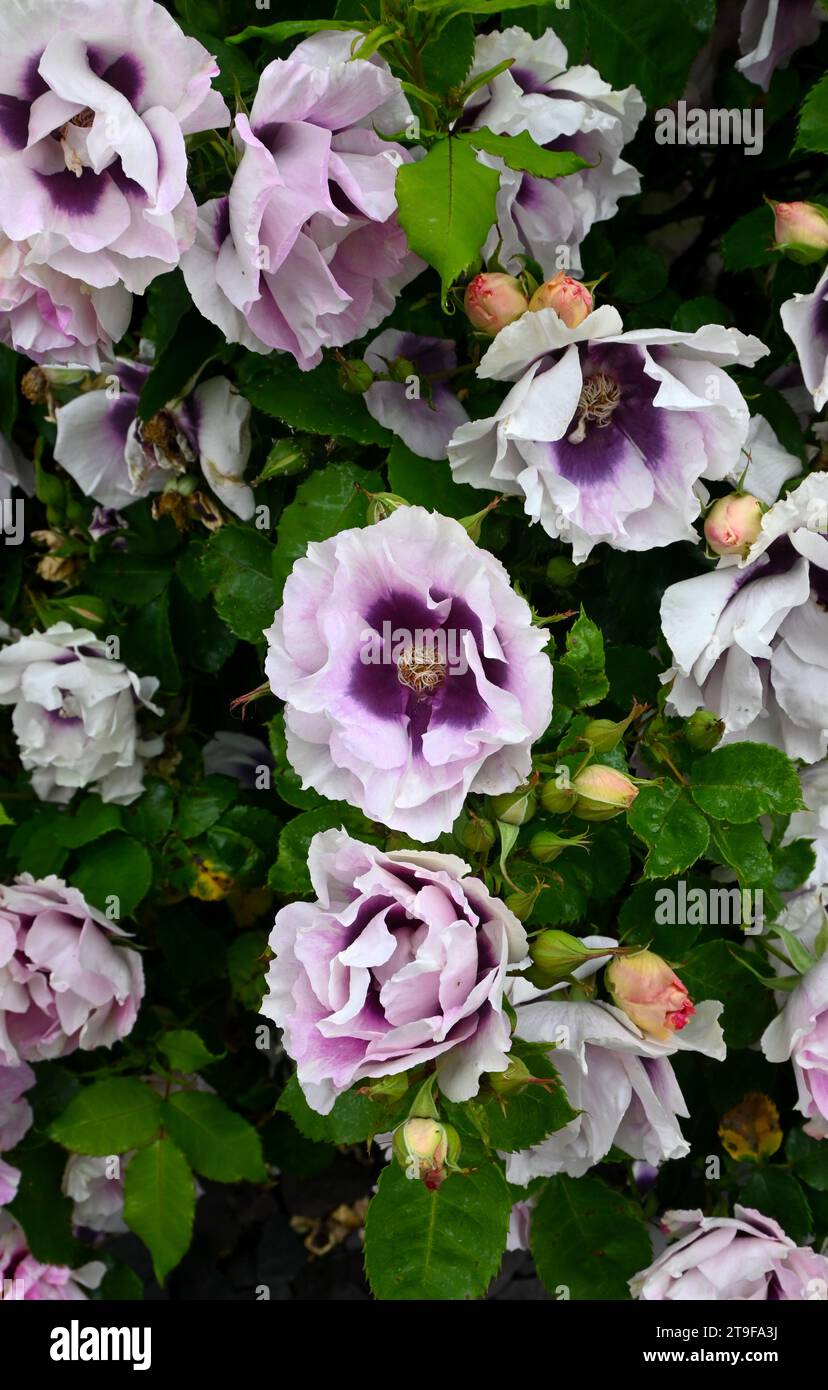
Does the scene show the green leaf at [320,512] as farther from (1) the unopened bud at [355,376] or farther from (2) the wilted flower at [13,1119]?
(2) the wilted flower at [13,1119]

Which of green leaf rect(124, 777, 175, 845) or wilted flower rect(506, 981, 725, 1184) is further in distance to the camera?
green leaf rect(124, 777, 175, 845)

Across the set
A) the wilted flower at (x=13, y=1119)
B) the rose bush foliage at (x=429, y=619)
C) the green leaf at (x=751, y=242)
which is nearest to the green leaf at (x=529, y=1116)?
the rose bush foliage at (x=429, y=619)

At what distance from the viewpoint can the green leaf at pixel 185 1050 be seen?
1.24 m

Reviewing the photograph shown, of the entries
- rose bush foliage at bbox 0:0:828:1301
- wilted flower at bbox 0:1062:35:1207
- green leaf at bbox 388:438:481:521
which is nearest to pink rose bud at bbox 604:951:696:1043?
rose bush foliage at bbox 0:0:828:1301

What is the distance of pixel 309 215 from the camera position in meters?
0.80

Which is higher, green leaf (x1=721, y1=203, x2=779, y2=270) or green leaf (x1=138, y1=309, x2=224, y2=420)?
green leaf (x1=721, y1=203, x2=779, y2=270)

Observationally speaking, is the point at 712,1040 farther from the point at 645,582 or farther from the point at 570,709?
the point at 645,582

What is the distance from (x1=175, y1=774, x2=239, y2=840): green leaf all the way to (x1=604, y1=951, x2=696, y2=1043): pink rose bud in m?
0.53

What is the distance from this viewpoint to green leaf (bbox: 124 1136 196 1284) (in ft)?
3.83

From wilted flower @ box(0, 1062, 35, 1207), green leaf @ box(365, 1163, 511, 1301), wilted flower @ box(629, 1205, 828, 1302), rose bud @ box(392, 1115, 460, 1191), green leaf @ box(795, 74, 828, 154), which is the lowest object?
wilted flower @ box(0, 1062, 35, 1207)

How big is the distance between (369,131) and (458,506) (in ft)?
0.94

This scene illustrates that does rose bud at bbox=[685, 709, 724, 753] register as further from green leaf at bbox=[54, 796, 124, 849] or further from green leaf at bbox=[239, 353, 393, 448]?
green leaf at bbox=[54, 796, 124, 849]

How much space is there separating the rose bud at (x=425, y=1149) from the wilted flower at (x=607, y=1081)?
6.0 inches

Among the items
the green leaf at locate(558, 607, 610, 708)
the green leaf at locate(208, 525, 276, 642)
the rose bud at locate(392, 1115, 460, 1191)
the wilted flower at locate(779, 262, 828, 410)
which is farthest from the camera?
the green leaf at locate(208, 525, 276, 642)
